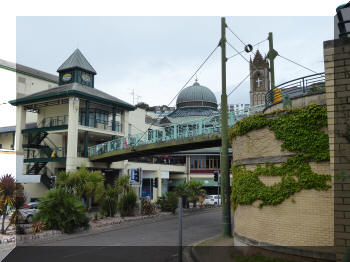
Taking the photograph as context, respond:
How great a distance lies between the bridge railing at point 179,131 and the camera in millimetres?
19145

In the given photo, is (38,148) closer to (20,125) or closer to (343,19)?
(20,125)

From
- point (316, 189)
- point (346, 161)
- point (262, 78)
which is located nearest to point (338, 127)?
point (346, 161)

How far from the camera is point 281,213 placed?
1029 centimetres

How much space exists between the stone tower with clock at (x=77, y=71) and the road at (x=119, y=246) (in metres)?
22.2

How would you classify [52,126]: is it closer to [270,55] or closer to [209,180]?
[270,55]

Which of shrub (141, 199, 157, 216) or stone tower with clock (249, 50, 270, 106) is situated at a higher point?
stone tower with clock (249, 50, 270, 106)

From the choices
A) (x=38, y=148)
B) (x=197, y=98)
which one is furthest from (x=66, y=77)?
(x=197, y=98)

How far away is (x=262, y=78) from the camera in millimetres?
74188

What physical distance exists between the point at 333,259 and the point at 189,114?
54.1 metres

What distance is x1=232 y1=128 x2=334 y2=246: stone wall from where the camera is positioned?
933 cm

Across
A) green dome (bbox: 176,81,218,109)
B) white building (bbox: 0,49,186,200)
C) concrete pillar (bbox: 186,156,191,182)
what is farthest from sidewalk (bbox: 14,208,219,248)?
green dome (bbox: 176,81,218,109)

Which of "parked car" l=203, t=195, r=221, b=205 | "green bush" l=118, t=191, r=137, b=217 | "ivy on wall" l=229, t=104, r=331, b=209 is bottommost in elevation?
"parked car" l=203, t=195, r=221, b=205

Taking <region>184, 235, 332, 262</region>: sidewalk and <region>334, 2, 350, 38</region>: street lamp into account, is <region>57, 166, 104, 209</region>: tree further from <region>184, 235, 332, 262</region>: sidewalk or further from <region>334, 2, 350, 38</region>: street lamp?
<region>334, 2, 350, 38</region>: street lamp

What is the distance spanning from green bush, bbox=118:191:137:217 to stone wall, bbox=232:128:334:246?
45.1 ft
